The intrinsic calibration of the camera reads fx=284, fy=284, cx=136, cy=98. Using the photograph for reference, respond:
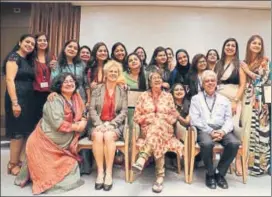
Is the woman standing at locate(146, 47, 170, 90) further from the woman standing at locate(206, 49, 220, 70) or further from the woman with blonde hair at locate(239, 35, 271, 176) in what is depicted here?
the woman with blonde hair at locate(239, 35, 271, 176)

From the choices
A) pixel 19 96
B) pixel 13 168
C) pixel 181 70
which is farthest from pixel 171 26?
pixel 13 168

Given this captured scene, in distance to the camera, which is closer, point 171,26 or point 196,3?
point 196,3

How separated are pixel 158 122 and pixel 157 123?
0.05ft

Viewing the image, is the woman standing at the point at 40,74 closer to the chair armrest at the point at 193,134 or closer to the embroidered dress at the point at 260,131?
the chair armrest at the point at 193,134

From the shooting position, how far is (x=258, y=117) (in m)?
2.71

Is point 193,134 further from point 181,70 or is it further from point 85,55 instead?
point 85,55

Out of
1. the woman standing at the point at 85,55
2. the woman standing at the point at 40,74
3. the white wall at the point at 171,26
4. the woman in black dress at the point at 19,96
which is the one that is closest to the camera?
the woman in black dress at the point at 19,96

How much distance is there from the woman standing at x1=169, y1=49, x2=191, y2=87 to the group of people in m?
0.01

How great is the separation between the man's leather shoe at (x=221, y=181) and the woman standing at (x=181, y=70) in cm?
101

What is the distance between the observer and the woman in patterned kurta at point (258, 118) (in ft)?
8.87

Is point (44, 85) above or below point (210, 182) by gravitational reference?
above

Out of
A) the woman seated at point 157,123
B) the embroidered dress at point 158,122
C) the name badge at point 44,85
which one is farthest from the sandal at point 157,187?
the name badge at point 44,85

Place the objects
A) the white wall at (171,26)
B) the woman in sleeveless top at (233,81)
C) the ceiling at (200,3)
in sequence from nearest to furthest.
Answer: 1. the woman in sleeveless top at (233,81)
2. the ceiling at (200,3)
3. the white wall at (171,26)

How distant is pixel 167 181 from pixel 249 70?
4.37 ft
